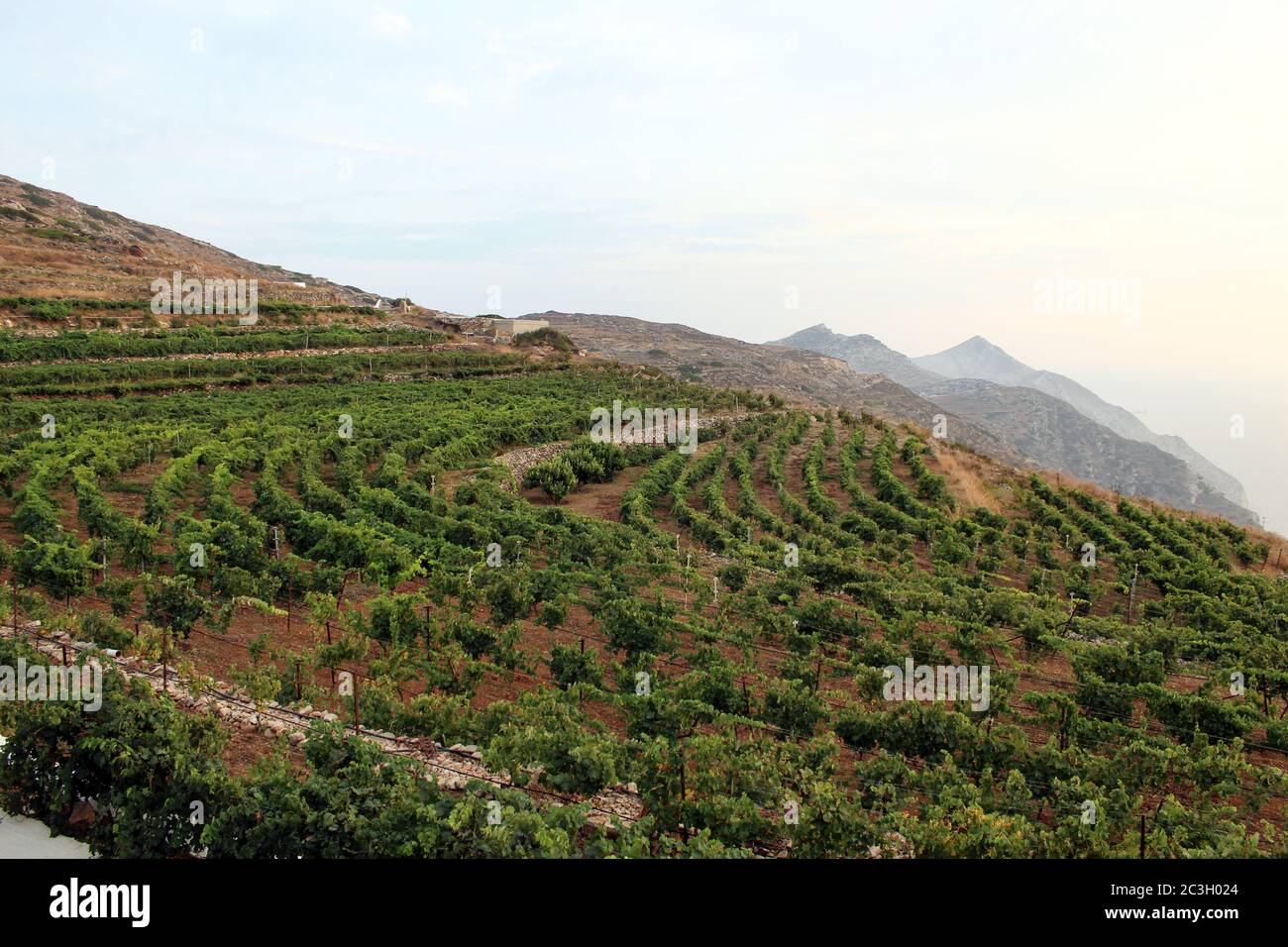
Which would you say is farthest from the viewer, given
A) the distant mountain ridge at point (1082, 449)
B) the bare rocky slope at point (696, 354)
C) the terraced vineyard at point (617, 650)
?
the distant mountain ridge at point (1082, 449)

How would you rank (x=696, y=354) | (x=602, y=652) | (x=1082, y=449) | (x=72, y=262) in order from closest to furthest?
(x=602, y=652), (x=72, y=262), (x=1082, y=449), (x=696, y=354)

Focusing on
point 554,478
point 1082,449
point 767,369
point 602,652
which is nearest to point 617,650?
point 602,652

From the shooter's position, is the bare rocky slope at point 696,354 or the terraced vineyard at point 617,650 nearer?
the terraced vineyard at point 617,650

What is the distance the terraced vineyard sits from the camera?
26.6 ft

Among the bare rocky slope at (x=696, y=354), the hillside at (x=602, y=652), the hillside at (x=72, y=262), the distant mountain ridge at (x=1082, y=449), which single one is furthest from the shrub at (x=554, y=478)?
the distant mountain ridge at (x=1082, y=449)

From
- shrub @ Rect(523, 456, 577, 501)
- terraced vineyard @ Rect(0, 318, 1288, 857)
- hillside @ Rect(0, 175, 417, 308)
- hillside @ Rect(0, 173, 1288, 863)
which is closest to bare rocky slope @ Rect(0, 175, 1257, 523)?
hillside @ Rect(0, 175, 417, 308)

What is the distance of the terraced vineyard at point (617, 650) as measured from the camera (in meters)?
8.12

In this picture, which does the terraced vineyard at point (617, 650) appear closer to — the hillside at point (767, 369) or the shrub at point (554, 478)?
the shrub at point (554, 478)

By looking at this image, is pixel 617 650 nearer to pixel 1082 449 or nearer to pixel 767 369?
pixel 767 369

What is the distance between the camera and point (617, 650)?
14711mm

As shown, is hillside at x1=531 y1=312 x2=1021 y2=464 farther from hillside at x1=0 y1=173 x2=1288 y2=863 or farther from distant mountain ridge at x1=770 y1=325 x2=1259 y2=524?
hillside at x1=0 y1=173 x2=1288 y2=863

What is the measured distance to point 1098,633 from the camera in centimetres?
1764
